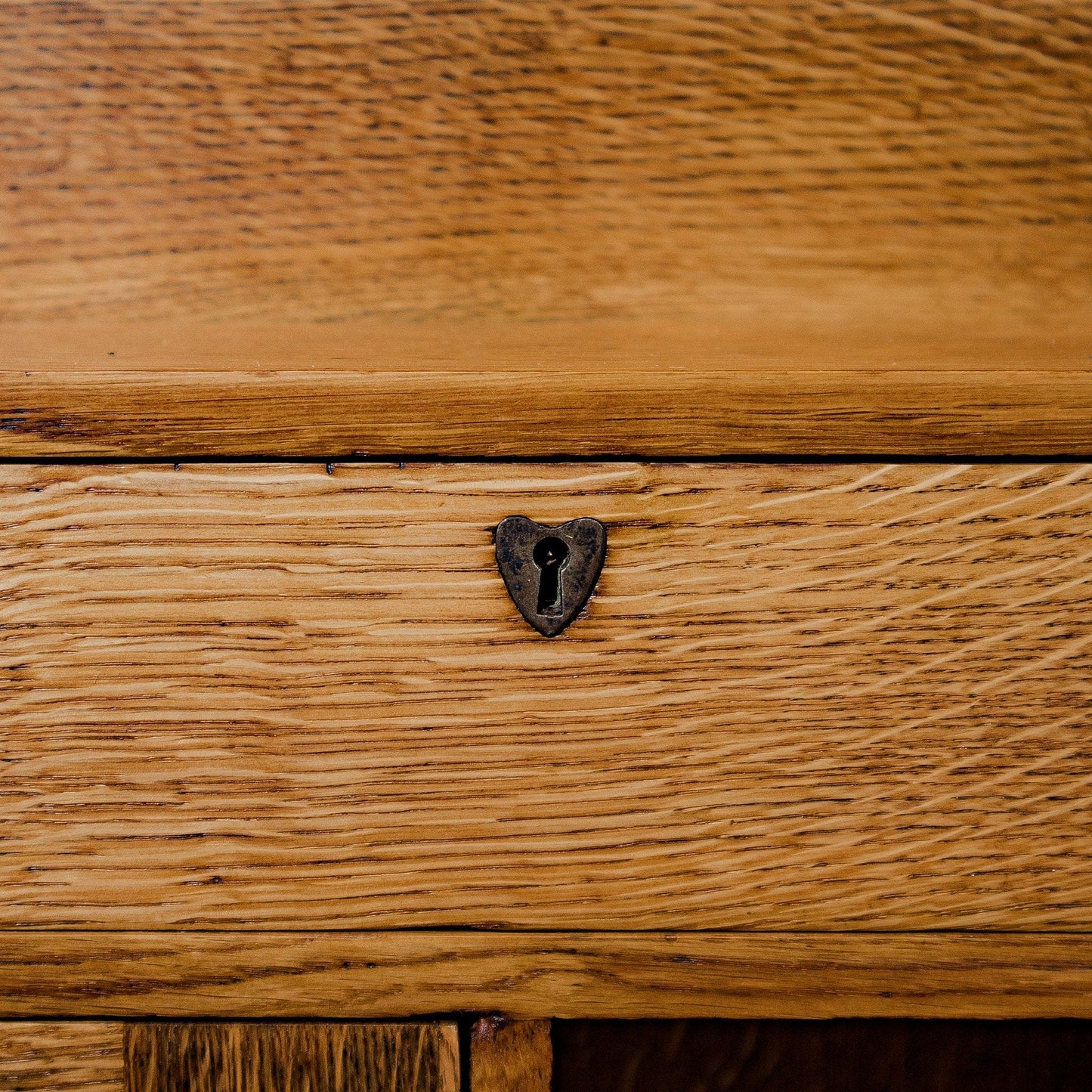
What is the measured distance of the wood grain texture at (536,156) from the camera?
30 cm

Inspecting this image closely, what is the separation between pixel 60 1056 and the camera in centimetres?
32

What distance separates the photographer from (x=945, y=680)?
302 mm

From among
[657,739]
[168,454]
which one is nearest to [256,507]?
[168,454]

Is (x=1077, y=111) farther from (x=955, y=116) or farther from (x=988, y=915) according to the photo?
(x=988, y=915)

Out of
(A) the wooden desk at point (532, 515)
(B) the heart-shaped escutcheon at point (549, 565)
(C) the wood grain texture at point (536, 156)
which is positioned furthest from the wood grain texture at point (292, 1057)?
(C) the wood grain texture at point (536, 156)

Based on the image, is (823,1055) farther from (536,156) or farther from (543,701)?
(536,156)

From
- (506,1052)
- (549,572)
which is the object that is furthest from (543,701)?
(506,1052)

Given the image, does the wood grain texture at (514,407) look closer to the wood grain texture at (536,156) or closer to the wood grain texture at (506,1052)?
the wood grain texture at (536,156)

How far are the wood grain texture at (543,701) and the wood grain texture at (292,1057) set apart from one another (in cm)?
5

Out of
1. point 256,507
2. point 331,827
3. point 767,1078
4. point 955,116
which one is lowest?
point 767,1078

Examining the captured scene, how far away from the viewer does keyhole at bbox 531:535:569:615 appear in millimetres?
296

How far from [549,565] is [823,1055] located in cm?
25

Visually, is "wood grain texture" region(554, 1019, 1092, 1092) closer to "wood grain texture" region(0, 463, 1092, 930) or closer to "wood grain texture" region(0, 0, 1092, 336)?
"wood grain texture" region(0, 463, 1092, 930)

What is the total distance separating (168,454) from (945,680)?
0.31 m
